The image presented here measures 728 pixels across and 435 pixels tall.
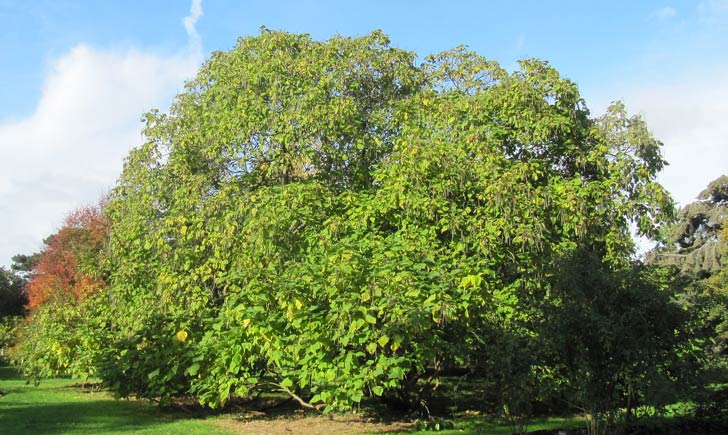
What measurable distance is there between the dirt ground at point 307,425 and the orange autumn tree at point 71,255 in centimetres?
1067

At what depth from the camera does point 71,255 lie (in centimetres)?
2414

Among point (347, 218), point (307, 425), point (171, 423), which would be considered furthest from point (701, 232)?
point (171, 423)

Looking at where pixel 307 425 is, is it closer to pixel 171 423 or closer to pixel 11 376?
pixel 171 423

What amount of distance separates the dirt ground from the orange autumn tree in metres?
10.7

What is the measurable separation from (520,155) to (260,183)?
5.73 m

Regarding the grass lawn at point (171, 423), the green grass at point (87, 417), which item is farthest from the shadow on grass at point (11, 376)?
the grass lawn at point (171, 423)

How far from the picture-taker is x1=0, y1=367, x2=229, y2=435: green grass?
10336 mm

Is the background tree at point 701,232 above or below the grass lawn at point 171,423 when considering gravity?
above

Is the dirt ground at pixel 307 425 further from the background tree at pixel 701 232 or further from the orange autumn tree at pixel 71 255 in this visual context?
Answer: the background tree at pixel 701 232

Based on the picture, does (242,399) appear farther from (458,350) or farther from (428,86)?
(428,86)

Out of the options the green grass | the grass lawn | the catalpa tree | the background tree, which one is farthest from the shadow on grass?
the background tree

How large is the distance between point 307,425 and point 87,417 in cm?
452

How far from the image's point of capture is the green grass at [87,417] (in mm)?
10336

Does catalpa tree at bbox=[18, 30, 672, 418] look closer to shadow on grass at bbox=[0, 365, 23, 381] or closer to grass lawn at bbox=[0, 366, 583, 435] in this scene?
grass lawn at bbox=[0, 366, 583, 435]
